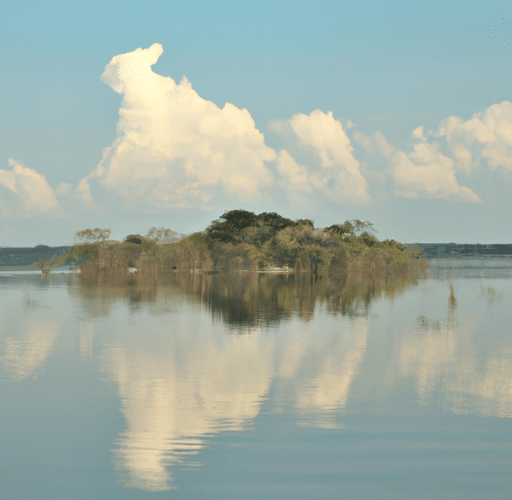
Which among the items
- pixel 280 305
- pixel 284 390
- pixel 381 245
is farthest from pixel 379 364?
pixel 381 245

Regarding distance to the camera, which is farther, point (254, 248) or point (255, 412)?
point (254, 248)

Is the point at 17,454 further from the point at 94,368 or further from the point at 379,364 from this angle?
the point at 379,364

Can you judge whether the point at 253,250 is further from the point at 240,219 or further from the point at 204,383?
the point at 204,383

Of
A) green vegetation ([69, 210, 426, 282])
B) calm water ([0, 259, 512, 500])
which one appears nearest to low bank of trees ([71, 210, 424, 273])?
green vegetation ([69, 210, 426, 282])

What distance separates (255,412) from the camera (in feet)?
29.3

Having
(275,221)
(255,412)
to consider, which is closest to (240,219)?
(275,221)

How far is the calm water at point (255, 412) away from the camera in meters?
6.41

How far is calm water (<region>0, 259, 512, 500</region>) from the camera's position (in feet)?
21.0

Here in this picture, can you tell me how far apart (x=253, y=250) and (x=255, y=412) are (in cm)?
6659

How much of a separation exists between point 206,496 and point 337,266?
6749cm

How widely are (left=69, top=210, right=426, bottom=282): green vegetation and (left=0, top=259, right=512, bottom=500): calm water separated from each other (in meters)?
53.8

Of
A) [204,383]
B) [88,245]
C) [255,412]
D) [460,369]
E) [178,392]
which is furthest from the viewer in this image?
[88,245]

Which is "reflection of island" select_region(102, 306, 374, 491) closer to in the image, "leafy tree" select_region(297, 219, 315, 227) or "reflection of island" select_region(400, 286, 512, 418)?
"reflection of island" select_region(400, 286, 512, 418)

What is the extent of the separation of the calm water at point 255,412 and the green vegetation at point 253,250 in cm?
5380
